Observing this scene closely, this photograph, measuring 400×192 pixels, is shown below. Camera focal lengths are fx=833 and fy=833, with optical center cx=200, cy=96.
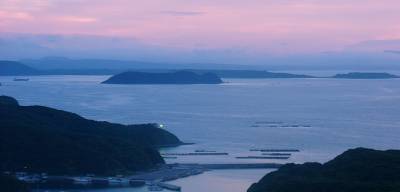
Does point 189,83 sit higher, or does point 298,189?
point 189,83

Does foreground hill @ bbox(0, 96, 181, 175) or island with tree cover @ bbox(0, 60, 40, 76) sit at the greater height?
island with tree cover @ bbox(0, 60, 40, 76)

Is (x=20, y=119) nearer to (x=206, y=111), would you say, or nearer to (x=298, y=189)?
(x=298, y=189)

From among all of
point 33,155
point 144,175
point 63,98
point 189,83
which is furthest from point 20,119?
point 189,83

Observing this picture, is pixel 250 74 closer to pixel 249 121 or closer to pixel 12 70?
pixel 12 70

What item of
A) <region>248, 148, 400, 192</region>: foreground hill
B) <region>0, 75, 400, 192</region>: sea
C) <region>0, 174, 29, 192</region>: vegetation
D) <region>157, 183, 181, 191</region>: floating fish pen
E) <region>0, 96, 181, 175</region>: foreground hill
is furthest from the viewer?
<region>0, 75, 400, 192</region>: sea

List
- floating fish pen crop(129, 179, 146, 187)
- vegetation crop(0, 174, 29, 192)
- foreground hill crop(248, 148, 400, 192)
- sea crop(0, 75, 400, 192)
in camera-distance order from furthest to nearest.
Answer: sea crop(0, 75, 400, 192)
floating fish pen crop(129, 179, 146, 187)
vegetation crop(0, 174, 29, 192)
foreground hill crop(248, 148, 400, 192)

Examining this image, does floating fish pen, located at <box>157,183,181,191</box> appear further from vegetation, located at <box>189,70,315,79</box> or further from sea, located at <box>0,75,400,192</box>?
vegetation, located at <box>189,70,315,79</box>

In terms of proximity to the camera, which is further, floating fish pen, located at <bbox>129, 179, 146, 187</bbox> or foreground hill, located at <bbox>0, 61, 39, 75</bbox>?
foreground hill, located at <bbox>0, 61, 39, 75</bbox>

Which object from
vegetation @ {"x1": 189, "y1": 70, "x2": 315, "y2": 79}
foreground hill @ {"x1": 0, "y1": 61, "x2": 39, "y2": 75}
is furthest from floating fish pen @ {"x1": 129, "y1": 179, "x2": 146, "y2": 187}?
foreground hill @ {"x1": 0, "y1": 61, "x2": 39, "y2": 75}

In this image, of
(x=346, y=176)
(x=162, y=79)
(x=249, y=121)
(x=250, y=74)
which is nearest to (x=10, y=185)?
(x=346, y=176)
